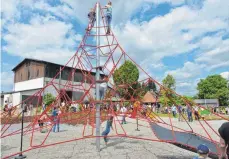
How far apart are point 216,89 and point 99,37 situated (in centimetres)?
5793

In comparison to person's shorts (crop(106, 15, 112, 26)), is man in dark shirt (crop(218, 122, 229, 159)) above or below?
below

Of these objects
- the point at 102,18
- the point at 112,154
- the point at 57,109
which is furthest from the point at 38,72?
the point at 112,154

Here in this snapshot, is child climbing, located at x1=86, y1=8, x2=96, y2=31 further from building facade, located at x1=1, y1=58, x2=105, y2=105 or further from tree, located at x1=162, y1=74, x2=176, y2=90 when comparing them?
tree, located at x1=162, y1=74, x2=176, y2=90

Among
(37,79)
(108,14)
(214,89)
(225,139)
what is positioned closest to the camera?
(225,139)

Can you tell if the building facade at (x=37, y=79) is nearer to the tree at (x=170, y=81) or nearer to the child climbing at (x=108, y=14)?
the child climbing at (x=108, y=14)

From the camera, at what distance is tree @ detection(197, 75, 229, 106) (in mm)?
56281

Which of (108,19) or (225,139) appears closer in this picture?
(225,139)

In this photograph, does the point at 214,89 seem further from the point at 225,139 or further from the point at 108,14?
the point at 225,139

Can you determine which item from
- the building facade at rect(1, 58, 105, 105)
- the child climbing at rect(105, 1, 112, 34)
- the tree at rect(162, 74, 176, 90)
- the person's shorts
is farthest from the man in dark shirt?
the tree at rect(162, 74, 176, 90)

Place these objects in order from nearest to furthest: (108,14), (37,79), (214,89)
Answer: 1. (108,14)
2. (37,79)
3. (214,89)

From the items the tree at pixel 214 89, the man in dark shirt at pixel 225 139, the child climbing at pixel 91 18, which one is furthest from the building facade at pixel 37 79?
the tree at pixel 214 89

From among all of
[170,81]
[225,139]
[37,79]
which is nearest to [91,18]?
[225,139]

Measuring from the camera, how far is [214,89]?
191ft

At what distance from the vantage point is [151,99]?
4978 cm
